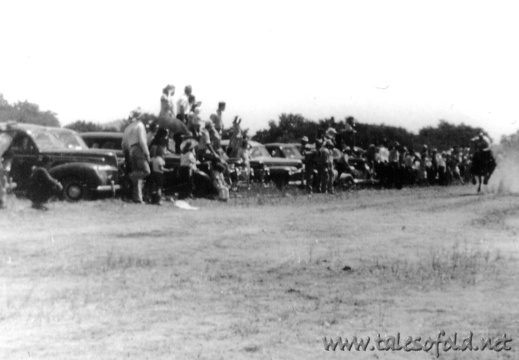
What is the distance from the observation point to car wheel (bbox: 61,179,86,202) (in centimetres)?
1883

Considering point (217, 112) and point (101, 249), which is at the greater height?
point (217, 112)

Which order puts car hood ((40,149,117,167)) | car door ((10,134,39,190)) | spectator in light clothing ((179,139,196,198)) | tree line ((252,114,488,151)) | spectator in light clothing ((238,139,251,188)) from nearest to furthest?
car door ((10,134,39,190)), car hood ((40,149,117,167)), spectator in light clothing ((179,139,196,198)), spectator in light clothing ((238,139,251,188)), tree line ((252,114,488,151))

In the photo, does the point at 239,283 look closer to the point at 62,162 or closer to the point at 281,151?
the point at 62,162

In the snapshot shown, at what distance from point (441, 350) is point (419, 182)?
1216 inches

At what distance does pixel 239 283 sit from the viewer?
31.0 ft

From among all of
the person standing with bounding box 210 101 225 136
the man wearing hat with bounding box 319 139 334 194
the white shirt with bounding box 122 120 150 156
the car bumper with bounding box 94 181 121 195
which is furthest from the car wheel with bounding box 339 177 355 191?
the white shirt with bounding box 122 120 150 156

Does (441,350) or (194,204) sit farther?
(194,204)

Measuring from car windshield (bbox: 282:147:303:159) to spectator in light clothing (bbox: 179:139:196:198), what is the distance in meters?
9.14

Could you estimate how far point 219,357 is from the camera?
6.46 metres

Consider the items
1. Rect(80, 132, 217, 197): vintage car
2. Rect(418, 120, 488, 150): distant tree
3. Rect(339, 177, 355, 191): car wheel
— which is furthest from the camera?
Rect(418, 120, 488, 150): distant tree

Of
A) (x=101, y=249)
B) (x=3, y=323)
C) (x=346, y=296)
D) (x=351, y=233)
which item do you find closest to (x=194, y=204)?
(x=351, y=233)

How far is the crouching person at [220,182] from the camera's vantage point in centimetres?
2066

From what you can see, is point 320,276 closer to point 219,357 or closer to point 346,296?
point 346,296

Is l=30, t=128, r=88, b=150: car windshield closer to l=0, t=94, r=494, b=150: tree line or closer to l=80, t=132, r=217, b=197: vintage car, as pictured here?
l=80, t=132, r=217, b=197: vintage car
